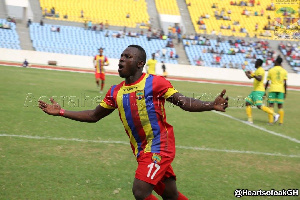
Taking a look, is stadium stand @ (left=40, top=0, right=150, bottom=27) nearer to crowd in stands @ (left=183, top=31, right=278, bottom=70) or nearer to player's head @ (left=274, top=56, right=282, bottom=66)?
crowd in stands @ (left=183, top=31, right=278, bottom=70)

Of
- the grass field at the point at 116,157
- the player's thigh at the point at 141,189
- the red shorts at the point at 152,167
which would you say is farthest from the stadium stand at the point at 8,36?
the player's thigh at the point at 141,189

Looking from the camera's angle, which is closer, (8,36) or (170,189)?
(170,189)

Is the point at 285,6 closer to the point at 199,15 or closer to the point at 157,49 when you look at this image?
the point at 199,15

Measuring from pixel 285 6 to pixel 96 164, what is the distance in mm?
44450

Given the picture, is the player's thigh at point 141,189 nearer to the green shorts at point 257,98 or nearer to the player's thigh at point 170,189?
the player's thigh at point 170,189

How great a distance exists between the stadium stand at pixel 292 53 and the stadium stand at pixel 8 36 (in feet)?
88.8

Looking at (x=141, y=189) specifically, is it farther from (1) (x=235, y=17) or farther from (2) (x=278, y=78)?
(1) (x=235, y=17)

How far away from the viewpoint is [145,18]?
48.3 m

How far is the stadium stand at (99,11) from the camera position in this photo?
4556cm

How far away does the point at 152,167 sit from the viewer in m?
4.39

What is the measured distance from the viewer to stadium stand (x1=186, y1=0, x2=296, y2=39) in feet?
159

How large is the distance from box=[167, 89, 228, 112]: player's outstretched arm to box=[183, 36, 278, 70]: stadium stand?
121 ft

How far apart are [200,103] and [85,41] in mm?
38571

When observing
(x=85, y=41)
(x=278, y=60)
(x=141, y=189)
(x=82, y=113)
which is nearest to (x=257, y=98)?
(x=278, y=60)
